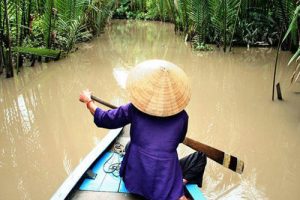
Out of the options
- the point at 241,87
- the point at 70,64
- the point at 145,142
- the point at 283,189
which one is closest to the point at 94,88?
the point at 70,64

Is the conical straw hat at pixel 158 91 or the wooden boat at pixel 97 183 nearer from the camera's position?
the conical straw hat at pixel 158 91

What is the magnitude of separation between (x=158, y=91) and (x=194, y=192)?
923mm

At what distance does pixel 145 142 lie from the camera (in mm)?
2246

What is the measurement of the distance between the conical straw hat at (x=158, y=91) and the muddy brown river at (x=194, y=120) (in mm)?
1454

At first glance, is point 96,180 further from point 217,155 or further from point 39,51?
point 39,51

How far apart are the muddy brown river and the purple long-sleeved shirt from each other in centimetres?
118

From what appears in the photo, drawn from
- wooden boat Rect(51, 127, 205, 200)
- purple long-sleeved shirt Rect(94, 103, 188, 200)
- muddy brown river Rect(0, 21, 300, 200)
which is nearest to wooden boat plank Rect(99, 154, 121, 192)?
wooden boat Rect(51, 127, 205, 200)

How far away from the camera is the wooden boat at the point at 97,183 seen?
2614mm

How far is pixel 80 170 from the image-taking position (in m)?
2.81

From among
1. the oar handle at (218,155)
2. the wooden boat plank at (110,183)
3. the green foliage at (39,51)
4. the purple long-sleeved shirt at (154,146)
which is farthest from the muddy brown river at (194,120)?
the purple long-sleeved shirt at (154,146)

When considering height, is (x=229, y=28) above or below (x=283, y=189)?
above

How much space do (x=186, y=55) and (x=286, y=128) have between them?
15.2 ft

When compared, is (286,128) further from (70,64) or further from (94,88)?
(70,64)

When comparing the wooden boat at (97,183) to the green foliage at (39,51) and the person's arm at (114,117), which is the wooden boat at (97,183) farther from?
the green foliage at (39,51)
